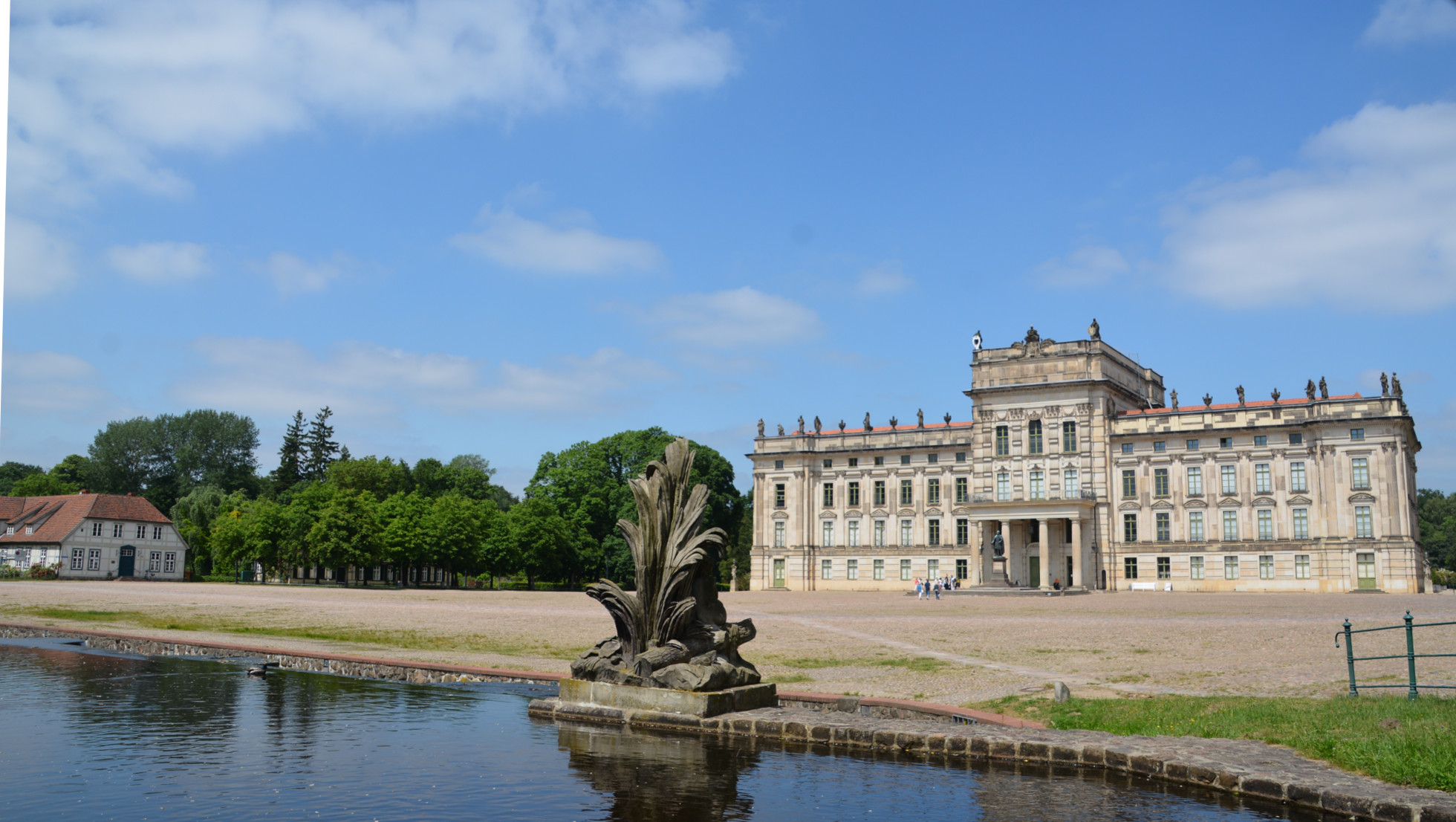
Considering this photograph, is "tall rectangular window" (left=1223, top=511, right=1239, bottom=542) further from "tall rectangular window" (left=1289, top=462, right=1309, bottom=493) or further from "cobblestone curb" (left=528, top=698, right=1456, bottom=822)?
"cobblestone curb" (left=528, top=698, right=1456, bottom=822)

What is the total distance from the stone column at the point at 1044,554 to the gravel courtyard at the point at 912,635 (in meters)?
22.2

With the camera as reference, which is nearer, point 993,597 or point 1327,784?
point 1327,784

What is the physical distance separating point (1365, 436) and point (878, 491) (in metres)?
35.4

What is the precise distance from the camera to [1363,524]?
68.2 metres

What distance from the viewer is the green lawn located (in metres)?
9.28

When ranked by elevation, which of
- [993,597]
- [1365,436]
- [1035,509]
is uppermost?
[1365,436]

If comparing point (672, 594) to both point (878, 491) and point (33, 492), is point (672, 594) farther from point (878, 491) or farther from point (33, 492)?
point (33, 492)

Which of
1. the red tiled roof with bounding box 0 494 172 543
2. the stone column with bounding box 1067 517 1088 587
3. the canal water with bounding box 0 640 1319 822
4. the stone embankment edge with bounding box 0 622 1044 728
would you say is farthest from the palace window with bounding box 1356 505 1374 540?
the red tiled roof with bounding box 0 494 172 543

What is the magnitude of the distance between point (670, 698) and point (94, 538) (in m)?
91.4

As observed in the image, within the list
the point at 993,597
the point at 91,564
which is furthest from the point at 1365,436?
the point at 91,564

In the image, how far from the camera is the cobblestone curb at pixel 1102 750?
848 centimetres

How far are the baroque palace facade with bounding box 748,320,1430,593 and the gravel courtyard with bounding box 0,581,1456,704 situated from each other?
61.1 feet

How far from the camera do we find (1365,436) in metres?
68.6

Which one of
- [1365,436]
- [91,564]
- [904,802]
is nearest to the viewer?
[904,802]
